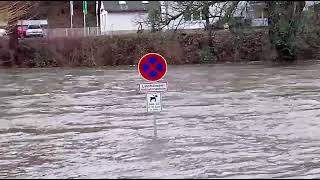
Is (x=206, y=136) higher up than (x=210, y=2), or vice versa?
(x=210, y=2)

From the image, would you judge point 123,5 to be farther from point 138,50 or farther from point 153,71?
point 153,71

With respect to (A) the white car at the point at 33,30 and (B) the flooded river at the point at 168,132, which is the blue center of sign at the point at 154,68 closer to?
(B) the flooded river at the point at 168,132

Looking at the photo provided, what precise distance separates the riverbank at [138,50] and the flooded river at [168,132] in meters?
17.6

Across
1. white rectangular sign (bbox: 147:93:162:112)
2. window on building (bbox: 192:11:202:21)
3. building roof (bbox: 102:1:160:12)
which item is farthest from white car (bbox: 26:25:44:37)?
white rectangular sign (bbox: 147:93:162:112)

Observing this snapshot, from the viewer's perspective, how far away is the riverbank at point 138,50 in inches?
1766

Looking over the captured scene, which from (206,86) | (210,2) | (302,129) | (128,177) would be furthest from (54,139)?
(210,2)

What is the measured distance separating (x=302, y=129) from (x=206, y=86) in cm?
1226

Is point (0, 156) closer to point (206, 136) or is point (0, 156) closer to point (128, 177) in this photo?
point (128, 177)

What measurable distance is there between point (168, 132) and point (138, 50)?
3122 cm

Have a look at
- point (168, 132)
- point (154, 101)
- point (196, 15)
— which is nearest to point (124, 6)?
point (196, 15)

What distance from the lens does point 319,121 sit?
15.6m

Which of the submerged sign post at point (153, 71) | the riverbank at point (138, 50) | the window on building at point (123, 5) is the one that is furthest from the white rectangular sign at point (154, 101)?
the window on building at point (123, 5)

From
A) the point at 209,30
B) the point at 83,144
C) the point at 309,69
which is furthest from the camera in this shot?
the point at 209,30

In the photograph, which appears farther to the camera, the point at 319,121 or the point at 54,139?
the point at 319,121
